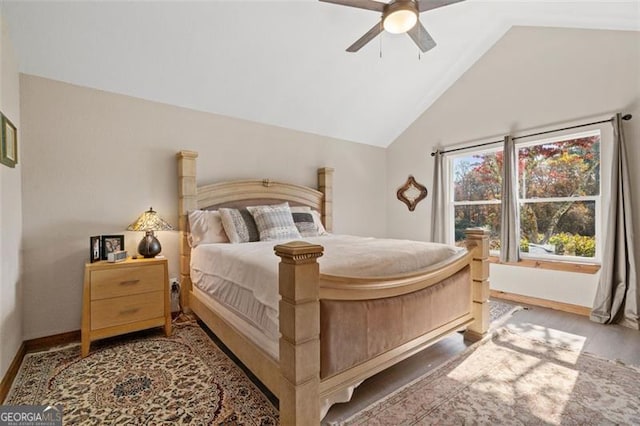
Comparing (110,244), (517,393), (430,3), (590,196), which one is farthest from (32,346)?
(590,196)

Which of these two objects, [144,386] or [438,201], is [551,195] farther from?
[144,386]

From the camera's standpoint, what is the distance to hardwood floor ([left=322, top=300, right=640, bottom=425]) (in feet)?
5.57

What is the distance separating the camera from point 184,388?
1737mm

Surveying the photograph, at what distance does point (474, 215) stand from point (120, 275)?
4.13m

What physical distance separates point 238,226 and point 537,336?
2792 millimetres

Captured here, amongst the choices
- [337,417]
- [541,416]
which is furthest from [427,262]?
[337,417]

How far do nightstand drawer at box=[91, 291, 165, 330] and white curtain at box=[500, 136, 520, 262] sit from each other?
147 inches

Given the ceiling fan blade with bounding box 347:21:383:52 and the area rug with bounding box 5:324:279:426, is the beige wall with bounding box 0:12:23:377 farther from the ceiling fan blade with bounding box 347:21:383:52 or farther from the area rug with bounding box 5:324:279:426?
the ceiling fan blade with bounding box 347:21:383:52

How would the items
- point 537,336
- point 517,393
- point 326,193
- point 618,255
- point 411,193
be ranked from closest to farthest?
point 517,393 → point 537,336 → point 618,255 → point 326,193 → point 411,193

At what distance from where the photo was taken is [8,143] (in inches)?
74.8

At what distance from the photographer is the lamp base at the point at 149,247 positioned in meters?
2.54

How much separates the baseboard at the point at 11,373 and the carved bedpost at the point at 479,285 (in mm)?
3065

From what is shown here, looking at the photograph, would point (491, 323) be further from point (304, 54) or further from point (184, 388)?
point (304, 54)

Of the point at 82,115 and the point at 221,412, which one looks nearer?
the point at 221,412
